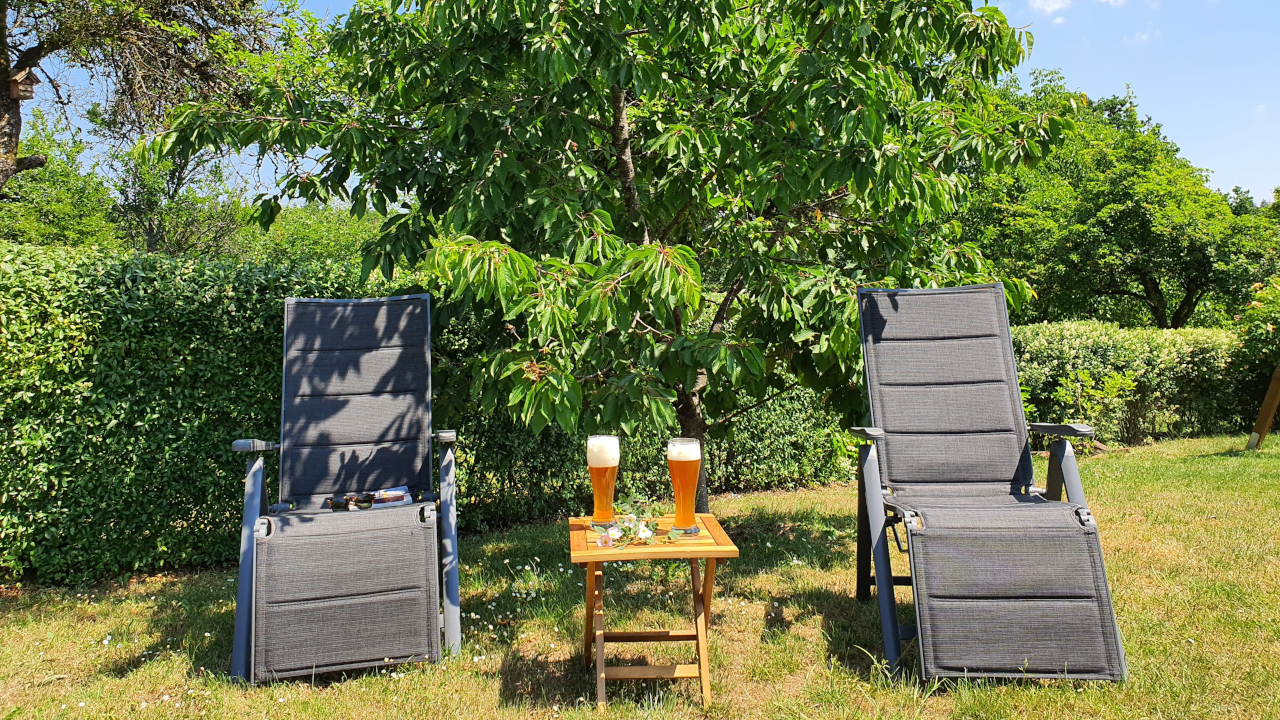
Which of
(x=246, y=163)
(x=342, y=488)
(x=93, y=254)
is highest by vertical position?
(x=246, y=163)

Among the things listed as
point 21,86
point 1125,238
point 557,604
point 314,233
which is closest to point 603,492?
point 557,604

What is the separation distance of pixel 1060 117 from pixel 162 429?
4.48m

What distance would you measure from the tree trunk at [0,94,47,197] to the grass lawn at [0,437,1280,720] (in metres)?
3.93

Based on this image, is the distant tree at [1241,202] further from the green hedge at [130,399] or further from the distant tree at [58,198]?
the distant tree at [58,198]

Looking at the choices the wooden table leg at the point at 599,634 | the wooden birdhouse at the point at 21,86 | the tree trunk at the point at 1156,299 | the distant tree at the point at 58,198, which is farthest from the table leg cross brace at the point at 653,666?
the distant tree at the point at 58,198

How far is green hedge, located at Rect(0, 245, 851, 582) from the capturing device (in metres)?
3.68

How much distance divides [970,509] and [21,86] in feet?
24.8

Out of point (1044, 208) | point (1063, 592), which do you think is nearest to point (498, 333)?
point (1063, 592)

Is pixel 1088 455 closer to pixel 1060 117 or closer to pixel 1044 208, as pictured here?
pixel 1060 117

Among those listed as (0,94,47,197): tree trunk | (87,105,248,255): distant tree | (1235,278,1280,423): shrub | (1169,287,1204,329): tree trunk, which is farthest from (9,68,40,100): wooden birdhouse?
(1169,287,1204,329): tree trunk

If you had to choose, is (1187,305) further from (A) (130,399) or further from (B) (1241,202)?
(A) (130,399)

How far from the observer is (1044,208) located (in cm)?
1738

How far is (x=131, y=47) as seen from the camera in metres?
7.09

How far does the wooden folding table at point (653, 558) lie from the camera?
213 centimetres
